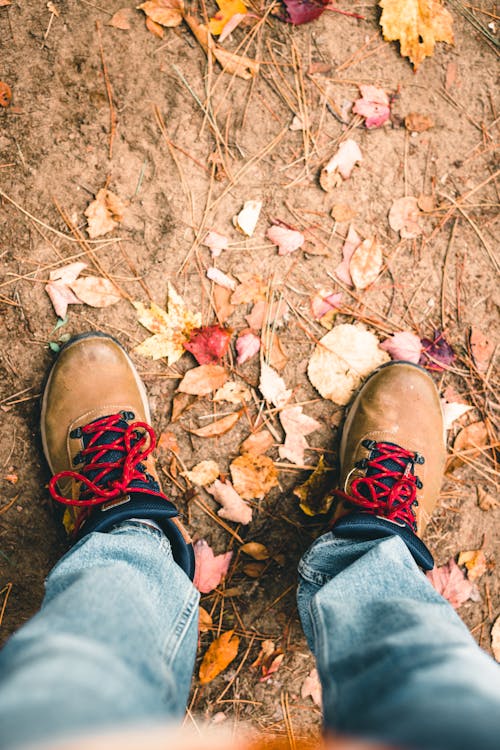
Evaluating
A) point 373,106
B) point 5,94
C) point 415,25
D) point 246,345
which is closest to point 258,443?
point 246,345

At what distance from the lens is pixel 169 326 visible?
1598 mm

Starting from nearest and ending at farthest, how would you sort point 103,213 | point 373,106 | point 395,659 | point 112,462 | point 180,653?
point 395,659
point 180,653
point 112,462
point 103,213
point 373,106

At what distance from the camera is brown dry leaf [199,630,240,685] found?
5.15 feet

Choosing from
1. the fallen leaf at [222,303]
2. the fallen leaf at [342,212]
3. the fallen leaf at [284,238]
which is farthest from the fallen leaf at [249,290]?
the fallen leaf at [342,212]

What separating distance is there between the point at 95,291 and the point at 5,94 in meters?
0.66

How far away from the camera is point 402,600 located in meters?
1.02

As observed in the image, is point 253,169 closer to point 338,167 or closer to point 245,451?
point 338,167

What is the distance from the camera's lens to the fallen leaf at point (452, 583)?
1665mm

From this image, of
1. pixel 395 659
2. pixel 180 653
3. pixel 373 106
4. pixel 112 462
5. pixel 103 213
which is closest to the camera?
pixel 395 659

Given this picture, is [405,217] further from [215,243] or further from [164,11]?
[164,11]

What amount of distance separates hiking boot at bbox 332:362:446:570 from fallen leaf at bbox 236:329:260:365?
37 cm

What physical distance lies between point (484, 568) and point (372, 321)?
35.6 inches

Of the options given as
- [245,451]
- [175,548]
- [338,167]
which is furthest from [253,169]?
[175,548]

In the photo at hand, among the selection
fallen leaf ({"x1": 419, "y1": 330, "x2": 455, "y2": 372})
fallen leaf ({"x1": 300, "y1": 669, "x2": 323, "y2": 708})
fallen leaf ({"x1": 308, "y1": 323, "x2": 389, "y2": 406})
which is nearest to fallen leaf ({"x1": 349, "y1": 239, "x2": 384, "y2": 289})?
fallen leaf ({"x1": 308, "y1": 323, "x2": 389, "y2": 406})
